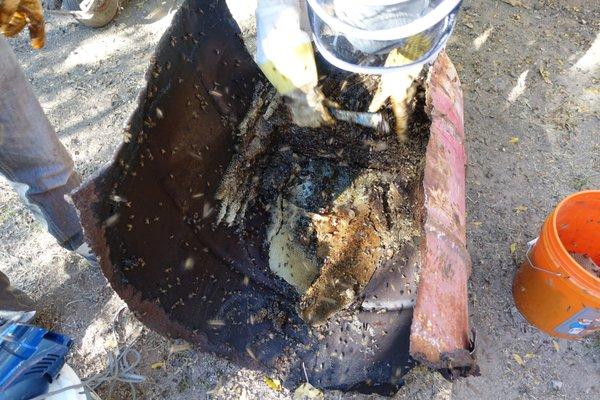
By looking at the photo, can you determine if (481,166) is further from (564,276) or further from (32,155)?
(32,155)

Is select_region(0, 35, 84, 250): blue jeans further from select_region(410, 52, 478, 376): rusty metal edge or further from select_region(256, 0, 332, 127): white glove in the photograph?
select_region(410, 52, 478, 376): rusty metal edge

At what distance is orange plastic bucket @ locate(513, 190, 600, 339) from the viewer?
6.05 feet

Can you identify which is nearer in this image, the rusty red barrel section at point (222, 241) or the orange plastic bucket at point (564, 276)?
the rusty red barrel section at point (222, 241)

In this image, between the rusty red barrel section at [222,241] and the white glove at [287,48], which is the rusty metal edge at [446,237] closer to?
the rusty red barrel section at [222,241]

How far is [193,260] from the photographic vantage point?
1979 millimetres

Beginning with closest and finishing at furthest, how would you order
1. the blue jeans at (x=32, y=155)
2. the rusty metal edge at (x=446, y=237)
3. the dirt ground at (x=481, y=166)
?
1. the rusty metal edge at (x=446, y=237)
2. the blue jeans at (x=32, y=155)
3. the dirt ground at (x=481, y=166)

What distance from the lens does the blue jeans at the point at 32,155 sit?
178 cm

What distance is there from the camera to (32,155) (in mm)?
1930

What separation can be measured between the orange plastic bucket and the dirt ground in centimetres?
13

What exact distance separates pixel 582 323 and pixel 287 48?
66.4 inches

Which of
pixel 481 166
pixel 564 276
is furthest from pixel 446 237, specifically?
pixel 481 166

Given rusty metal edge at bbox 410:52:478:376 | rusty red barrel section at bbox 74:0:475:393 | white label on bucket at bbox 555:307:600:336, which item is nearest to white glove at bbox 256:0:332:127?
rusty red barrel section at bbox 74:0:475:393

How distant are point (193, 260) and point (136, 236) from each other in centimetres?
40

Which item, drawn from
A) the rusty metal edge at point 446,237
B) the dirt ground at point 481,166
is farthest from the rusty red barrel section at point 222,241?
the dirt ground at point 481,166
